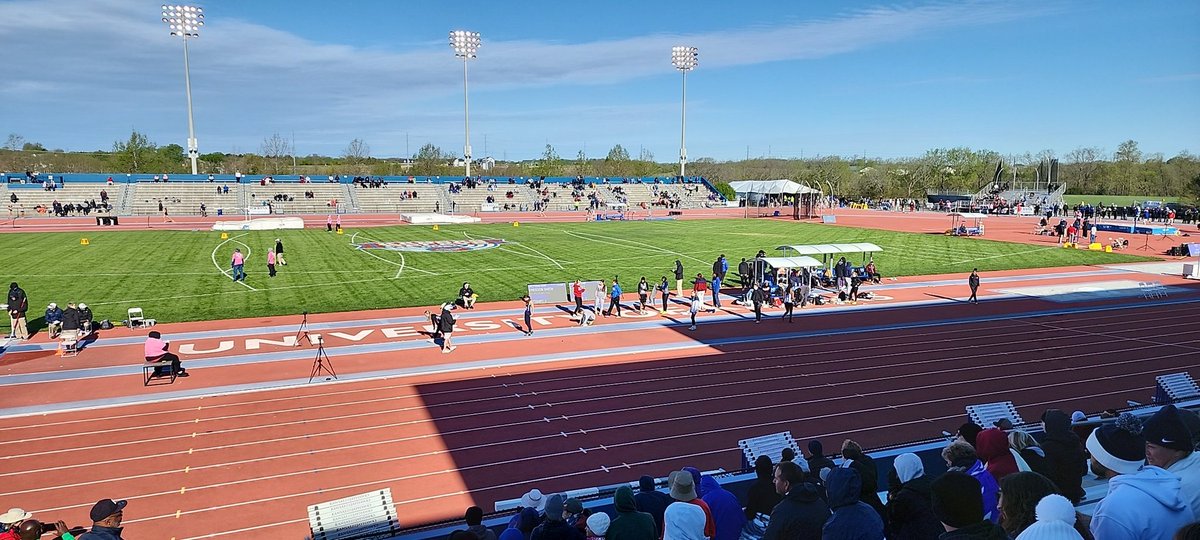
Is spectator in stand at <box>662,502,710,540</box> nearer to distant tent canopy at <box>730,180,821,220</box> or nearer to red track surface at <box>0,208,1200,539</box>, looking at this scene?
red track surface at <box>0,208,1200,539</box>

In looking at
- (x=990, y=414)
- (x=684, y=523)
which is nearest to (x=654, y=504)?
(x=684, y=523)

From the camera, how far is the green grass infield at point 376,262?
88.2ft

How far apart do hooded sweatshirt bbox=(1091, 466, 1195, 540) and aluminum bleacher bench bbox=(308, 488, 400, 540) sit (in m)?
6.74

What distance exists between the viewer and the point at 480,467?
12.1 metres

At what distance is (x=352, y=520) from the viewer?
819 cm

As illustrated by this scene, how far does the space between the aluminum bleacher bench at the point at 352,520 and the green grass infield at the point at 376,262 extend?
18.2m

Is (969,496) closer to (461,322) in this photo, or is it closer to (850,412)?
(850,412)

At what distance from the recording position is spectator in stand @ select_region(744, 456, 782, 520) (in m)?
7.27

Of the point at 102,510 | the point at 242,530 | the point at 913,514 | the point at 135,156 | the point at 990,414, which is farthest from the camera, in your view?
the point at 135,156

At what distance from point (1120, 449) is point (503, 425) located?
10.5 meters

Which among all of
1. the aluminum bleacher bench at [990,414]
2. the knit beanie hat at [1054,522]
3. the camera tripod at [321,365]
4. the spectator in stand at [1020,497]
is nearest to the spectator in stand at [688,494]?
the spectator in stand at [1020,497]

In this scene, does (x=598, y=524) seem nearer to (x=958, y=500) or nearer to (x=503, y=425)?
(x=958, y=500)

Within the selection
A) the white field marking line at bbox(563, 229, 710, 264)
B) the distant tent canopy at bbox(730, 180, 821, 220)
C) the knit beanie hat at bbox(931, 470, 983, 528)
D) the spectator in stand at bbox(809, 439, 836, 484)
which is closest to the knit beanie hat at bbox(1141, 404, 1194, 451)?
the knit beanie hat at bbox(931, 470, 983, 528)

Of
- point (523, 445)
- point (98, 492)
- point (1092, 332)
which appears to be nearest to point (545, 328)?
point (523, 445)
